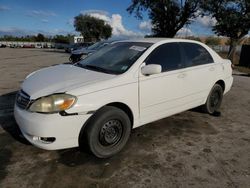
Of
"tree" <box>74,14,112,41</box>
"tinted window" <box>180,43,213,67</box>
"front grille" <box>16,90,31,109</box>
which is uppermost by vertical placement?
"tree" <box>74,14,112,41</box>

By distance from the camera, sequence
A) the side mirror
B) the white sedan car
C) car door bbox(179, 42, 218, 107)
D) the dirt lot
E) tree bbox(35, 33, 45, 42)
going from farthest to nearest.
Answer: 1. tree bbox(35, 33, 45, 42)
2. car door bbox(179, 42, 218, 107)
3. the side mirror
4. the white sedan car
5. the dirt lot

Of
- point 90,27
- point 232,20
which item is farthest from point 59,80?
point 90,27

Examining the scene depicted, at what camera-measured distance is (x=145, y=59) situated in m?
3.86

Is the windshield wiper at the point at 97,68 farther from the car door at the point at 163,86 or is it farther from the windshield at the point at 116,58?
the car door at the point at 163,86

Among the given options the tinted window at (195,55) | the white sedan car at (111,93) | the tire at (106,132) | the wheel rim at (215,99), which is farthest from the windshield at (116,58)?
the wheel rim at (215,99)

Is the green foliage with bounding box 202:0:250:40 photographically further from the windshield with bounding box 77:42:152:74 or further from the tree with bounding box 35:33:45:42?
the tree with bounding box 35:33:45:42

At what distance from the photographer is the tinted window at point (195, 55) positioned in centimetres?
459

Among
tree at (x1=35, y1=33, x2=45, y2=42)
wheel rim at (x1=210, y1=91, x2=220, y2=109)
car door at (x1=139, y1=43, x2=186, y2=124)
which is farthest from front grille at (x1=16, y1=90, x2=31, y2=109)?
tree at (x1=35, y1=33, x2=45, y2=42)

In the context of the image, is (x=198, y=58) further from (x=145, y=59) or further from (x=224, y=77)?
(x=145, y=59)

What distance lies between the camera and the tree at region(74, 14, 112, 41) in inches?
2312

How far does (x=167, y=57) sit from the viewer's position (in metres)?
4.22

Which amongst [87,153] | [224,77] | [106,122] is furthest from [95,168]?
[224,77]

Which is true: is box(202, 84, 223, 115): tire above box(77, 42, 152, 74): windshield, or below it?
below

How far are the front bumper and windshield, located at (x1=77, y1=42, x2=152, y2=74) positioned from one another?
1017 millimetres
